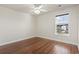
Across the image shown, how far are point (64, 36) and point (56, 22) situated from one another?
1.43 ft

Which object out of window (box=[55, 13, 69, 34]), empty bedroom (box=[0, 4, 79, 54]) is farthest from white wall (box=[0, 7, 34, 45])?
window (box=[55, 13, 69, 34])

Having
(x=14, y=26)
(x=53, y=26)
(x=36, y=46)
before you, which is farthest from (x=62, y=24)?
(x=14, y=26)

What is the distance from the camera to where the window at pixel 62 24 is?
5.74ft

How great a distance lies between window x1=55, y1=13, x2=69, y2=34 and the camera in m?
1.75

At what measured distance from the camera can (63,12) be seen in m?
1.84

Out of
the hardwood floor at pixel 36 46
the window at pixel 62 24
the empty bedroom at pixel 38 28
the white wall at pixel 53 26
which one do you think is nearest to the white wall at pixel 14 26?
the empty bedroom at pixel 38 28

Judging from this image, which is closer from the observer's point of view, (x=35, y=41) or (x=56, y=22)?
(x=56, y=22)

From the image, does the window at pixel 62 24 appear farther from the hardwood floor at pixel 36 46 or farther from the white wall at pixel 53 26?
the hardwood floor at pixel 36 46

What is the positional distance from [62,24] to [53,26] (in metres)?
0.27

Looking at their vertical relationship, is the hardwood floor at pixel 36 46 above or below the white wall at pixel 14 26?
below
